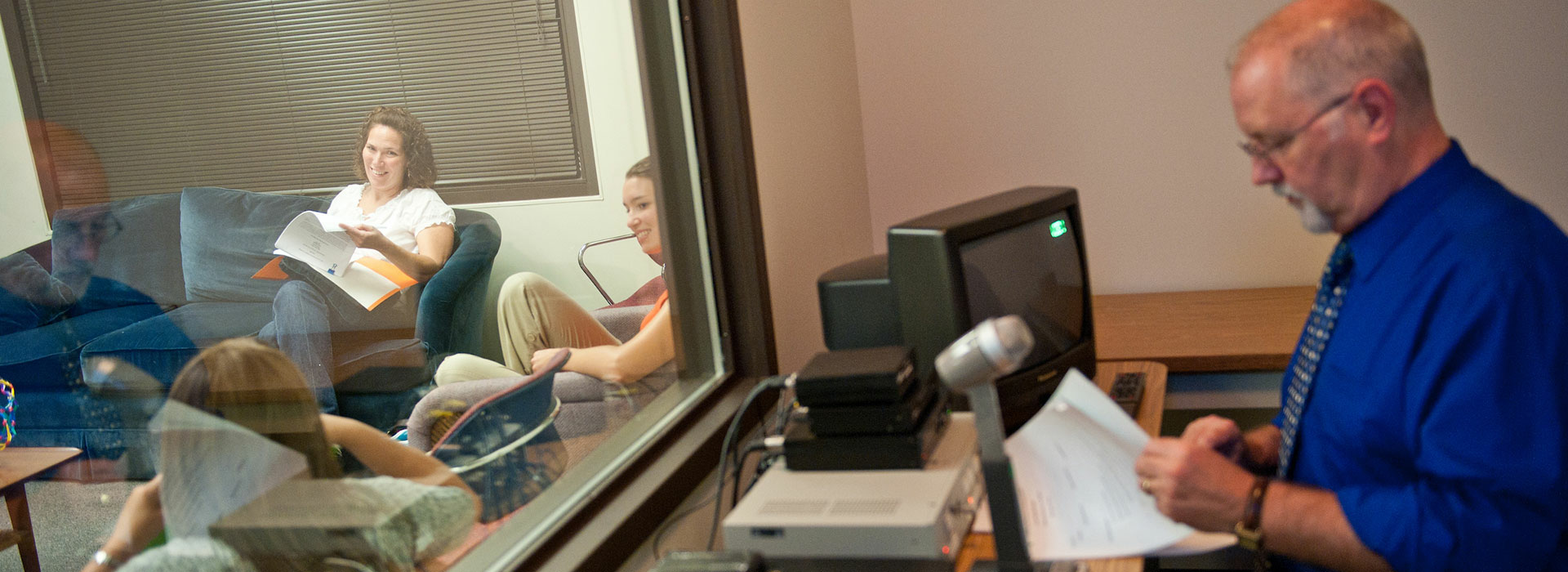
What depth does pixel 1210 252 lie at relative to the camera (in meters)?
3.03

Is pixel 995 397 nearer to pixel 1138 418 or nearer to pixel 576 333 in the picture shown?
pixel 1138 418

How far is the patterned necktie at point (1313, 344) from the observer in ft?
4.04

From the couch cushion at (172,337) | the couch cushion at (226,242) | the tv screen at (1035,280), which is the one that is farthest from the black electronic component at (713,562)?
the couch cushion at (226,242)

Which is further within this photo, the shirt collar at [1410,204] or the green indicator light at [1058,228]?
the green indicator light at [1058,228]

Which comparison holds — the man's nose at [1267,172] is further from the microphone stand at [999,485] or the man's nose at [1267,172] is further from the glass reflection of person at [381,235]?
the glass reflection of person at [381,235]

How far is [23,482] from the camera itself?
1.54m

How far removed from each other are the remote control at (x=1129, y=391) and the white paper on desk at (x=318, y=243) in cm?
170

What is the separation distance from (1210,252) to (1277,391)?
84 cm

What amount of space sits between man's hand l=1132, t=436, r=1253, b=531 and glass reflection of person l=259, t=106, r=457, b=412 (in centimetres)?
164

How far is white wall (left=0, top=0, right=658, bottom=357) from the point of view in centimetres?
219

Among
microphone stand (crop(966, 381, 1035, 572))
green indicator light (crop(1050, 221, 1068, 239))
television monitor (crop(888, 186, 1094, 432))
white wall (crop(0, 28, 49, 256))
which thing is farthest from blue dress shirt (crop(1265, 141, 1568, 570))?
white wall (crop(0, 28, 49, 256))

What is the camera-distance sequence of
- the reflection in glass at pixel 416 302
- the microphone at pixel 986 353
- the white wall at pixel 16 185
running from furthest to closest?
the reflection in glass at pixel 416 302 < the white wall at pixel 16 185 < the microphone at pixel 986 353

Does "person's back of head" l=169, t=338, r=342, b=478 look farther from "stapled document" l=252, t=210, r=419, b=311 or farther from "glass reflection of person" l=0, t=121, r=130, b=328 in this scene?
"stapled document" l=252, t=210, r=419, b=311

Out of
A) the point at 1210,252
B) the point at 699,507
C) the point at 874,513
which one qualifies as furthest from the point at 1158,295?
the point at 874,513
